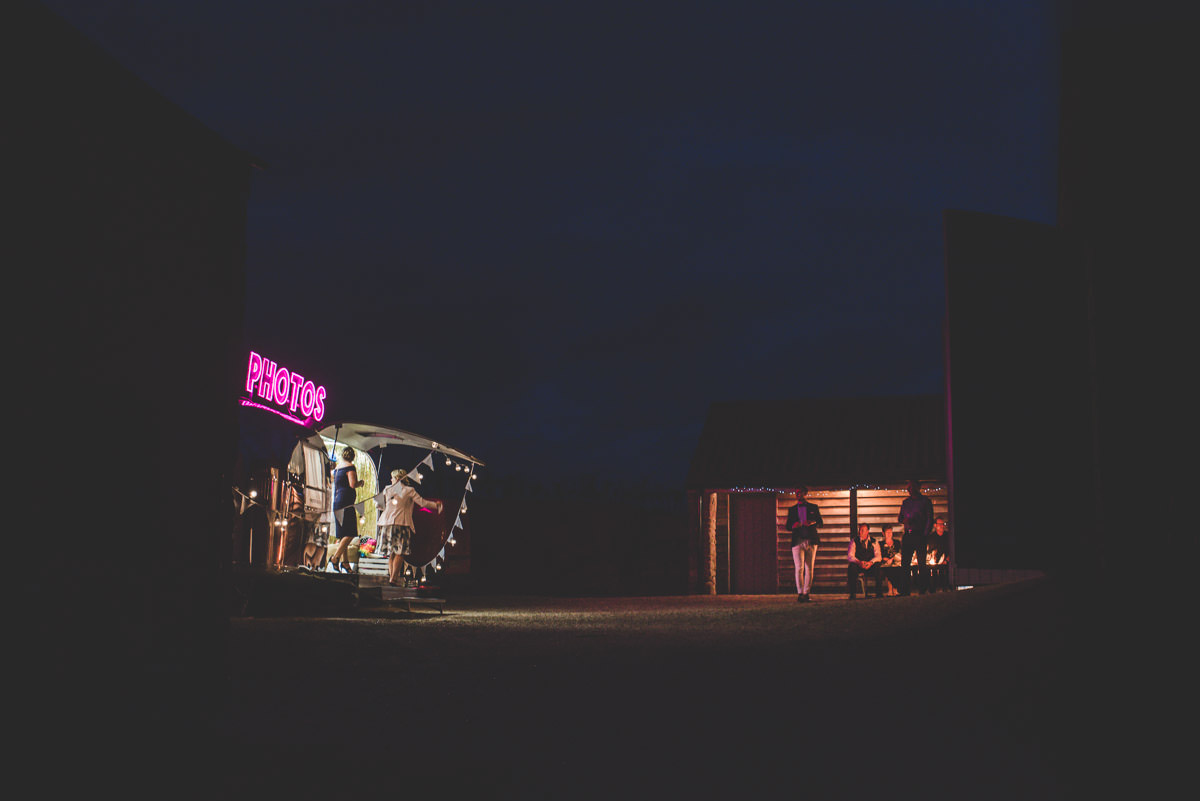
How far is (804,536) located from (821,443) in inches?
269

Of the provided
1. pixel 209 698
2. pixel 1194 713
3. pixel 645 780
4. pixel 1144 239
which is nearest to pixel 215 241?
pixel 209 698

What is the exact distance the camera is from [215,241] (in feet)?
24.8

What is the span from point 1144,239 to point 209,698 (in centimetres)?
821

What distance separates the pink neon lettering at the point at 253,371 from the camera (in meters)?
14.4

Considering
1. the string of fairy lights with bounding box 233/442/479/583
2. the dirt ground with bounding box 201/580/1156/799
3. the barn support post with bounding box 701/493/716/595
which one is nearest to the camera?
the dirt ground with bounding box 201/580/1156/799

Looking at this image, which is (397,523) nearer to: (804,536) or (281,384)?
(281,384)

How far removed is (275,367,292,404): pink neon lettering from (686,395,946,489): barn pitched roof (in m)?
9.54

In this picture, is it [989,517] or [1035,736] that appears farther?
[989,517]

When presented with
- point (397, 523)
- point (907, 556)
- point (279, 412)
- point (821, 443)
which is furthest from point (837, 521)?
point (279, 412)

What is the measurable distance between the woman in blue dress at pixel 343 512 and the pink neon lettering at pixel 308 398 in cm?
170

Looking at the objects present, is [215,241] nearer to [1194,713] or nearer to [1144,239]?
[1194,713]

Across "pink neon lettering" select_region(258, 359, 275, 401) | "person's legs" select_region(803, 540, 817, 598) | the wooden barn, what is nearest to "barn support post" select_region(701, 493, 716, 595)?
the wooden barn

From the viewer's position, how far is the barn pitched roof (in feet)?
68.6

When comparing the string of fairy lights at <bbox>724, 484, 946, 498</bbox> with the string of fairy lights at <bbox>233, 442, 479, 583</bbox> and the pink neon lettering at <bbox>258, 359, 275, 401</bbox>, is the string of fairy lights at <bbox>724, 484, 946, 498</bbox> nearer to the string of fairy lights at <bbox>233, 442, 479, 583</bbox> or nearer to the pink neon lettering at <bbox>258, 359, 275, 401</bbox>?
the string of fairy lights at <bbox>233, 442, 479, 583</bbox>
